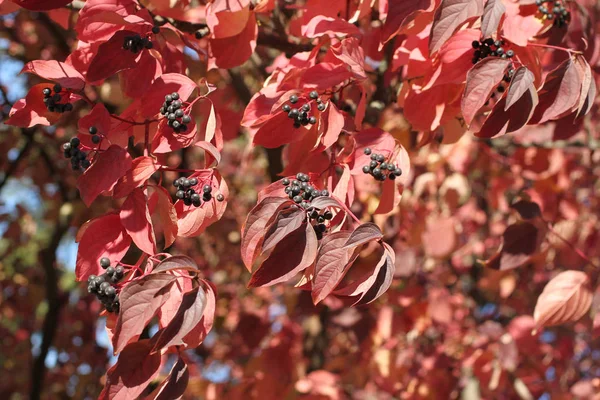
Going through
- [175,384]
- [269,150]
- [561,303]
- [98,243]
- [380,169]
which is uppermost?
[380,169]

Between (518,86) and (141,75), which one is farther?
(141,75)

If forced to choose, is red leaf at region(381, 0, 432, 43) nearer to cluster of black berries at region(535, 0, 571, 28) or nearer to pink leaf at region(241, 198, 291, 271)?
cluster of black berries at region(535, 0, 571, 28)

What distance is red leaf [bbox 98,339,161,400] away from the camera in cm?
94

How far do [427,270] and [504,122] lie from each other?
7.95 feet

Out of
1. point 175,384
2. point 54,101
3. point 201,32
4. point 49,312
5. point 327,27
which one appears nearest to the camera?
point 175,384

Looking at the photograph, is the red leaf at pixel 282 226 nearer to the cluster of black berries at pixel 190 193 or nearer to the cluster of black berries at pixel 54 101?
the cluster of black berries at pixel 190 193

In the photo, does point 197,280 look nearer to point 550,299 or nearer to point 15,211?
point 550,299

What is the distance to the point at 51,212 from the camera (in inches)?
132

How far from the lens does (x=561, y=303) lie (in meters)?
1.47

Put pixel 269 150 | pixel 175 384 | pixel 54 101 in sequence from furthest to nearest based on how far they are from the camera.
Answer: pixel 269 150 → pixel 54 101 → pixel 175 384

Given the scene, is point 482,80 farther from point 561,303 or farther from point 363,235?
point 561,303

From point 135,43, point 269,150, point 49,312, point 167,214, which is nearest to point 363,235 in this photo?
point 167,214

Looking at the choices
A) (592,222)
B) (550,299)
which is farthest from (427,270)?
(550,299)

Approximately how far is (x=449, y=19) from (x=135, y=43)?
1.81ft
